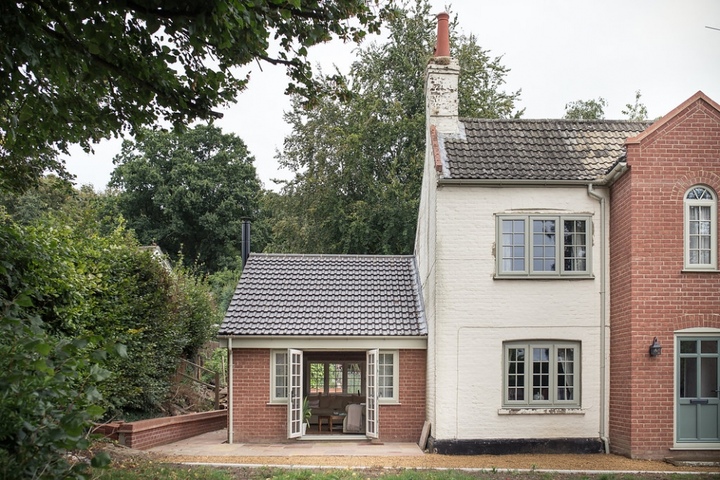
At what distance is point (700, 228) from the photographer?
14719 millimetres

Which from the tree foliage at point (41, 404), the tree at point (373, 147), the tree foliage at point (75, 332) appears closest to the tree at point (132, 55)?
the tree foliage at point (75, 332)

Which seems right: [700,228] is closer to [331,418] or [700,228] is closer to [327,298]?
[327,298]

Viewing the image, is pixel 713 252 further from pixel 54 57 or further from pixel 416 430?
pixel 54 57

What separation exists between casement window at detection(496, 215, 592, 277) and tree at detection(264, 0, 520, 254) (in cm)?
1291

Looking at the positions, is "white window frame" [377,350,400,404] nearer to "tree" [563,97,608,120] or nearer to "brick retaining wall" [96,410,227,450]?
"brick retaining wall" [96,410,227,450]

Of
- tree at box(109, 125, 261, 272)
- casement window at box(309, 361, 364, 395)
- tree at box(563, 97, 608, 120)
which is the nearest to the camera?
casement window at box(309, 361, 364, 395)

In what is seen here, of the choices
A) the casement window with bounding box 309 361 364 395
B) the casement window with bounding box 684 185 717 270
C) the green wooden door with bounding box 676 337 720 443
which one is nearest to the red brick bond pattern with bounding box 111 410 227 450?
the casement window with bounding box 309 361 364 395

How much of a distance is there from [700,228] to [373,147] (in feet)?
59.4

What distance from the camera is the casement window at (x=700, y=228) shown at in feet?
48.1

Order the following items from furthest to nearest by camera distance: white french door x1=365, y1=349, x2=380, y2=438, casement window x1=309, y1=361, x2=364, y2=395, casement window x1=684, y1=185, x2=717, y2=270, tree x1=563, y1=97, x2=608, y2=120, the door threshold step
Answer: tree x1=563, y1=97, x2=608, y2=120
casement window x1=309, y1=361, x2=364, y2=395
the door threshold step
white french door x1=365, y1=349, x2=380, y2=438
casement window x1=684, y1=185, x2=717, y2=270

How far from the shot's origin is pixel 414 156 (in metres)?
30.0

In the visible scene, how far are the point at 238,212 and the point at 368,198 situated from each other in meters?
17.1

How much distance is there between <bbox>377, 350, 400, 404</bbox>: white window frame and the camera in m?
17.7

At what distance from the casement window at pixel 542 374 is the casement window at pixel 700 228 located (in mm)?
3107
